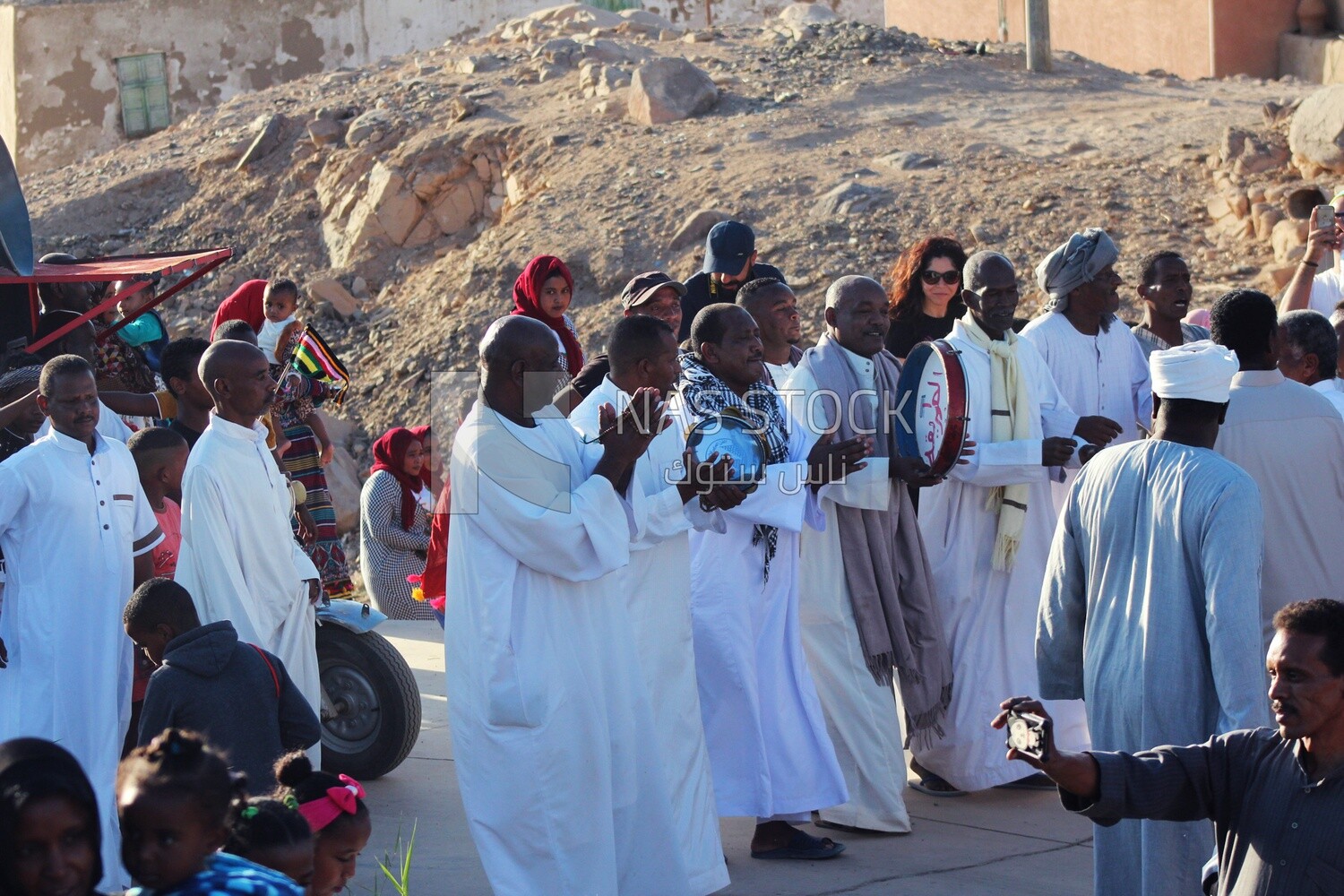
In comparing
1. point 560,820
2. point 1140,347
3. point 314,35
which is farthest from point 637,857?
point 314,35

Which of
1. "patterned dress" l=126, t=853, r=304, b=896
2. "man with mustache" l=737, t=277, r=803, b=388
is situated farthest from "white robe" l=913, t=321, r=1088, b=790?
"patterned dress" l=126, t=853, r=304, b=896

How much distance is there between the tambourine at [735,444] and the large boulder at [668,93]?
14.0 meters

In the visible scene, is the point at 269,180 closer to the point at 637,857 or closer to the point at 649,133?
the point at 649,133

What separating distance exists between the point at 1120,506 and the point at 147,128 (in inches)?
998

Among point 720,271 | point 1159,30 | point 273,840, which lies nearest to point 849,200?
point 1159,30

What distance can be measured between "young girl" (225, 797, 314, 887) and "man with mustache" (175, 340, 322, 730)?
206 cm

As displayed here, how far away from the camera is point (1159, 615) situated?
4195 mm

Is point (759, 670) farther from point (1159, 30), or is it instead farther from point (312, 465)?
point (1159, 30)

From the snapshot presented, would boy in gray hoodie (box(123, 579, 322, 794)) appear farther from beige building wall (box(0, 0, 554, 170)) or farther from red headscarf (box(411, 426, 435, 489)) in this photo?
beige building wall (box(0, 0, 554, 170))

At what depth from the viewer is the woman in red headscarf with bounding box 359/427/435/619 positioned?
8.17m

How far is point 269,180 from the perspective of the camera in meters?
Result: 21.0

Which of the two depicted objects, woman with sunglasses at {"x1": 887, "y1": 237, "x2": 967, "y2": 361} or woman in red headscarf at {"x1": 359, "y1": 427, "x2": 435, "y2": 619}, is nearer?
woman with sunglasses at {"x1": 887, "y1": 237, "x2": 967, "y2": 361}

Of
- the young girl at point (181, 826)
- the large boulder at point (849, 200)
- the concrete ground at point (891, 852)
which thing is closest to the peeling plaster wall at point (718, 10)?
the large boulder at point (849, 200)

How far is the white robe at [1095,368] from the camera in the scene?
22.4 ft
